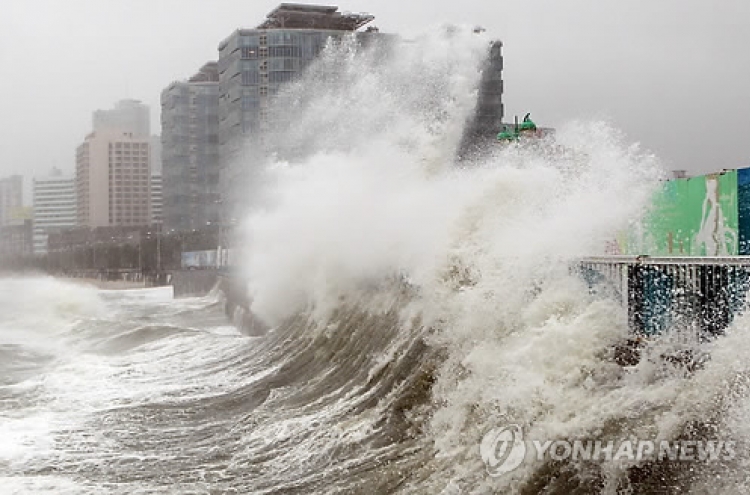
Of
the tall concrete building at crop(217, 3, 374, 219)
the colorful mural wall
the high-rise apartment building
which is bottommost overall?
the colorful mural wall

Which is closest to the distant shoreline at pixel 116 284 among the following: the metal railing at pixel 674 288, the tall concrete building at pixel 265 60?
the tall concrete building at pixel 265 60

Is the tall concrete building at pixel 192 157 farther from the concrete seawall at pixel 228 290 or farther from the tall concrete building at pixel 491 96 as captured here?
the concrete seawall at pixel 228 290

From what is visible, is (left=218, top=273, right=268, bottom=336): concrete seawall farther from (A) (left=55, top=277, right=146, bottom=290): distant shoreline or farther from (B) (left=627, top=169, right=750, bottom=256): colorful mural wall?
(A) (left=55, top=277, right=146, bottom=290): distant shoreline

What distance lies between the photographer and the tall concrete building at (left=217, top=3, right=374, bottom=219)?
7550 centimetres

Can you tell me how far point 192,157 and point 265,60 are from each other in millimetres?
24915

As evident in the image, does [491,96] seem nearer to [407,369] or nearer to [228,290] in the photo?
[228,290]

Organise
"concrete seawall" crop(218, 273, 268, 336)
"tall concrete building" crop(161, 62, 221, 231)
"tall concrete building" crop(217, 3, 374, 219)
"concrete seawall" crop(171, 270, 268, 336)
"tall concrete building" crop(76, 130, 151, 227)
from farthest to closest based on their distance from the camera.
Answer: "tall concrete building" crop(76, 130, 151, 227)
"tall concrete building" crop(161, 62, 221, 231)
"tall concrete building" crop(217, 3, 374, 219)
"concrete seawall" crop(171, 270, 268, 336)
"concrete seawall" crop(218, 273, 268, 336)

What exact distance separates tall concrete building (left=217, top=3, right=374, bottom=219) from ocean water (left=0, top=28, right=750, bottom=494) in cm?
5326

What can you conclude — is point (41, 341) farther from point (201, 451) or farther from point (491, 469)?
point (491, 469)

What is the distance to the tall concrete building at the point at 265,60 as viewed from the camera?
75500mm

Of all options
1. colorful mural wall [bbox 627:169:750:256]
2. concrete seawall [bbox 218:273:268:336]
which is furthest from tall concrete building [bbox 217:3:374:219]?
colorful mural wall [bbox 627:169:750:256]

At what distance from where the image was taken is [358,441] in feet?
32.3

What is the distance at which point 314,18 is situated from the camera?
78.2m

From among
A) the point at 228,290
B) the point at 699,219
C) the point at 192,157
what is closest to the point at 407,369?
the point at 699,219
